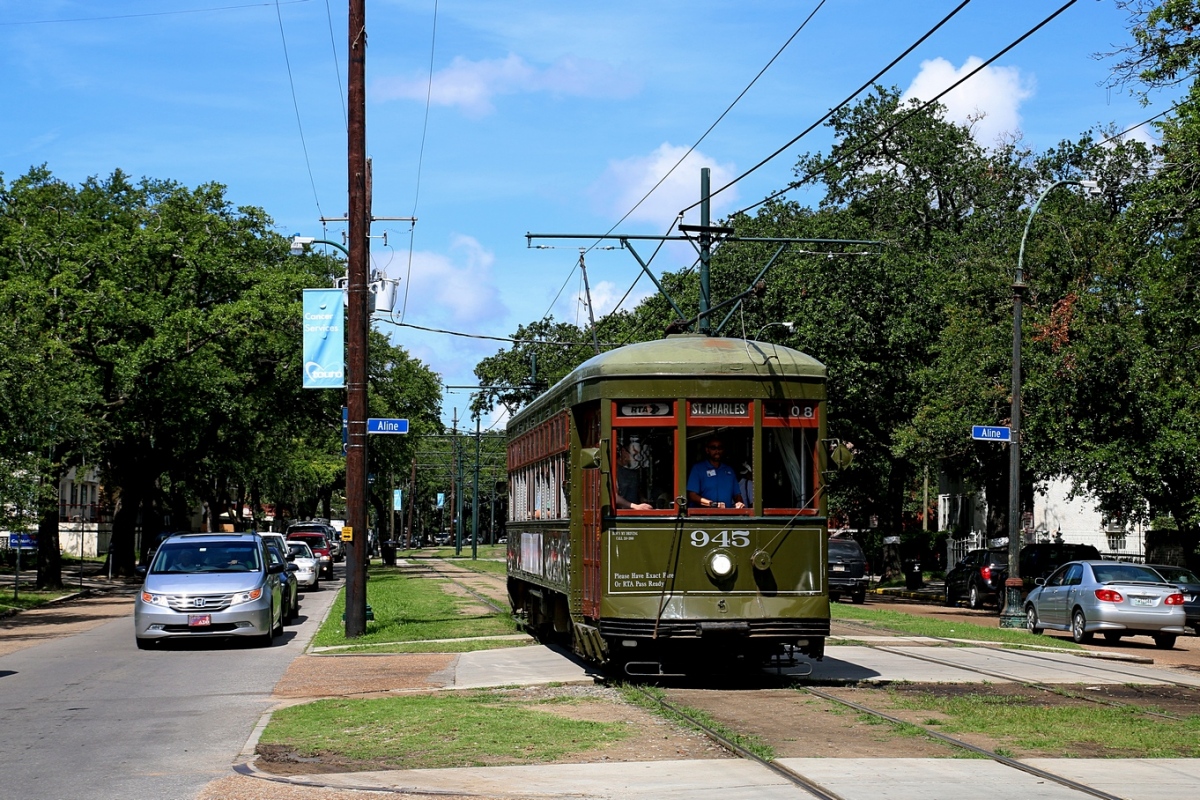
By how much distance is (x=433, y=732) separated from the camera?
1141 cm

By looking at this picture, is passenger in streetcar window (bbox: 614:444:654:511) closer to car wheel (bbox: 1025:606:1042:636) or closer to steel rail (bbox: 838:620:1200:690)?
steel rail (bbox: 838:620:1200:690)

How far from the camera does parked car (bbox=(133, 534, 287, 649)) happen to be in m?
20.5

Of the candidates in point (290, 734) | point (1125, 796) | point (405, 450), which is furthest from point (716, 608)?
point (405, 450)

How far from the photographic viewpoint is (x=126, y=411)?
41.1 meters

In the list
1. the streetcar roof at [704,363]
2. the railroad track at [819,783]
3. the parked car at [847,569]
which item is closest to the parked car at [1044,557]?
the parked car at [847,569]

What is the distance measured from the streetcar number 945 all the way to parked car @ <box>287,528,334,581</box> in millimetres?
35643

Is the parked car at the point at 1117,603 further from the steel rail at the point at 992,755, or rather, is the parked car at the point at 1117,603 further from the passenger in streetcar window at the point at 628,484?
the passenger in streetcar window at the point at 628,484

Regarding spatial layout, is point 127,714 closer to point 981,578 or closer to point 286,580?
point 286,580

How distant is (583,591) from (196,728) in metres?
4.50

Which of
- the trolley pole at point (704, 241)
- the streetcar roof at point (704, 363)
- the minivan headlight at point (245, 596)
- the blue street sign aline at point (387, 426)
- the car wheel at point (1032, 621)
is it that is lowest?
the car wheel at point (1032, 621)

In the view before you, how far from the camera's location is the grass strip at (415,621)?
73.7ft

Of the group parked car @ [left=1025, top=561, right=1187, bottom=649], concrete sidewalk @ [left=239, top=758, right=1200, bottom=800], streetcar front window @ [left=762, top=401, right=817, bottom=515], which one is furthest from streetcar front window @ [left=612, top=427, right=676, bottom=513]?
parked car @ [left=1025, top=561, right=1187, bottom=649]

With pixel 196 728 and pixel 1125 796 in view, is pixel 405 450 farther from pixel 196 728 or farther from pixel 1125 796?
pixel 1125 796

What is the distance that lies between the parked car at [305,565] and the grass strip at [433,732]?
26898 millimetres
